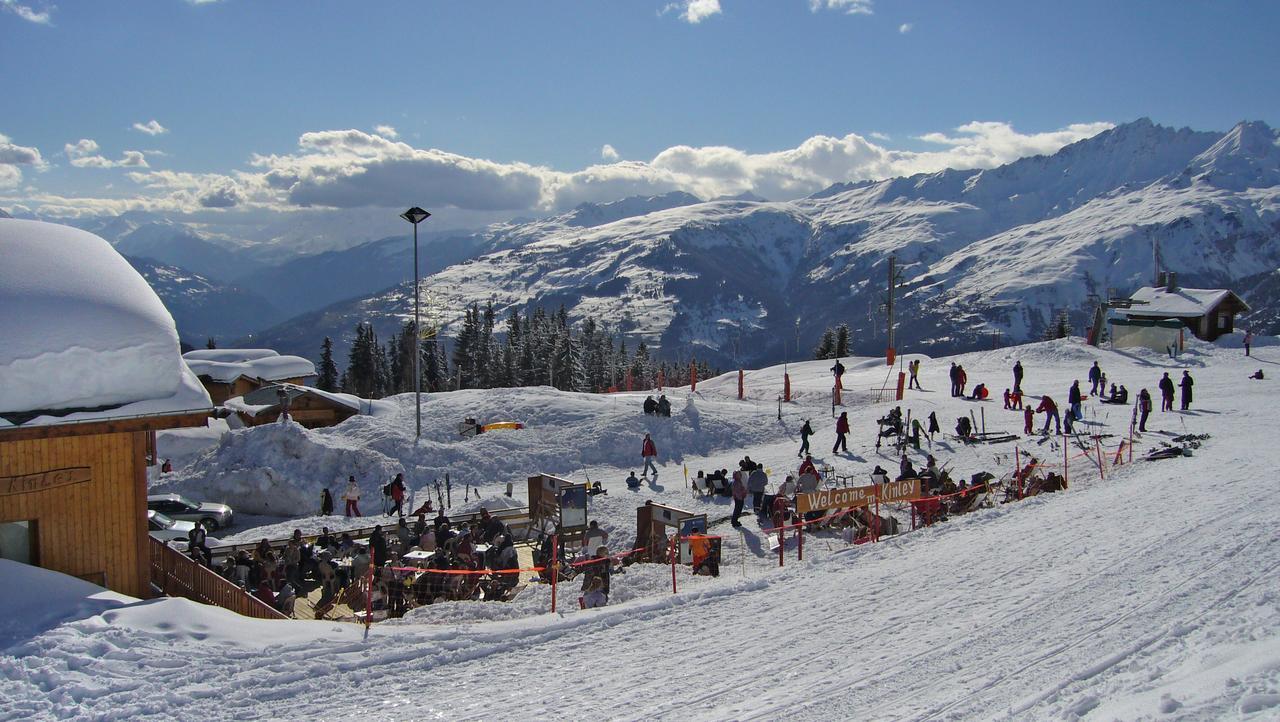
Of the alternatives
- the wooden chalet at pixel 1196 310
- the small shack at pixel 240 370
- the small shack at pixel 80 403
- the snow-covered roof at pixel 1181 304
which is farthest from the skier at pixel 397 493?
the snow-covered roof at pixel 1181 304

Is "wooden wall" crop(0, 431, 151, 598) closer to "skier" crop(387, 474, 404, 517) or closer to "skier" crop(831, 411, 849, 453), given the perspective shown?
"skier" crop(387, 474, 404, 517)

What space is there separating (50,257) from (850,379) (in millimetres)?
34432

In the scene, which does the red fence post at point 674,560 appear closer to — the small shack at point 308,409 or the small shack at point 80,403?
the small shack at point 80,403

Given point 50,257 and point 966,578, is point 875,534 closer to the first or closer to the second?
point 966,578

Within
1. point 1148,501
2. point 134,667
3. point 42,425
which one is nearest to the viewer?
point 134,667

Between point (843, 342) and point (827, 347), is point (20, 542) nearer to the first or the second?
point (843, 342)

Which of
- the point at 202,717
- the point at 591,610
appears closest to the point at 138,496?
the point at 202,717

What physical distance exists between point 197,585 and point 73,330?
4492mm

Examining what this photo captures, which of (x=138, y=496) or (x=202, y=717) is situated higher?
(x=138, y=496)

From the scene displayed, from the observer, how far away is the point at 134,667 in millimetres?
9375

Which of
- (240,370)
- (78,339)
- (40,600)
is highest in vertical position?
(78,339)

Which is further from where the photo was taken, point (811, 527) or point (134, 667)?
point (811, 527)

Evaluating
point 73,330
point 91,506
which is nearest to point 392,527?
point 91,506

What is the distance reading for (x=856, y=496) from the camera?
16.7 meters
